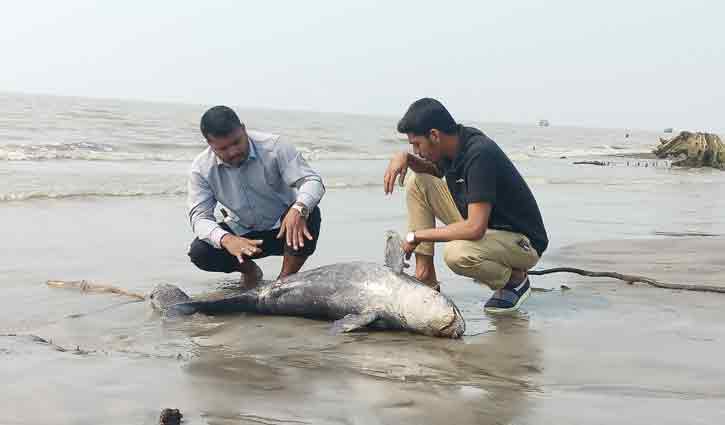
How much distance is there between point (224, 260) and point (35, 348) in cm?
207

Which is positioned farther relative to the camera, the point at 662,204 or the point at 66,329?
the point at 662,204

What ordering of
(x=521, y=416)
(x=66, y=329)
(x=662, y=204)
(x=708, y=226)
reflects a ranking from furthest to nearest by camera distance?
(x=662, y=204)
(x=708, y=226)
(x=66, y=329)
(x=521, y=416)

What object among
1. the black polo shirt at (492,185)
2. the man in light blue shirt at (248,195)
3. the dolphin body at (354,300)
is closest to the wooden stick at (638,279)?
the black polo shirt at (492,185)

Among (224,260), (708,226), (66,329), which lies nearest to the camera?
(66,329)

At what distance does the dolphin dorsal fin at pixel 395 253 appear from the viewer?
16.9 ft

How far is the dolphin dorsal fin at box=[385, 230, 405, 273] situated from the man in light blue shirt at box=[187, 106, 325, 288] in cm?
63

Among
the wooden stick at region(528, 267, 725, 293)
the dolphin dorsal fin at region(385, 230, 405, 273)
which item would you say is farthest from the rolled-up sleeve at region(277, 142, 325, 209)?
the wooden stick at region(528, 267, 725, 293)

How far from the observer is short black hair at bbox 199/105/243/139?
211 inches

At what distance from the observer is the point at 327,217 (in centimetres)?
1108

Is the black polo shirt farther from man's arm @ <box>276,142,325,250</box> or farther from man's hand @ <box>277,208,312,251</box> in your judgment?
man's hand @ <box>277,208,312,251</box>

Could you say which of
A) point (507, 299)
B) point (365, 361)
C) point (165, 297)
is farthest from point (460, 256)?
point (165, 297)

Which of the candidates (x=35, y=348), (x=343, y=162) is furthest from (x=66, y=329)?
(x=343, y=162)

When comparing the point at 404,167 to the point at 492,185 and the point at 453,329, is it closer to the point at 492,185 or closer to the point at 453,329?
the point at 492,185

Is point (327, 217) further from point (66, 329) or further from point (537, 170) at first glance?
point (537, 170)
